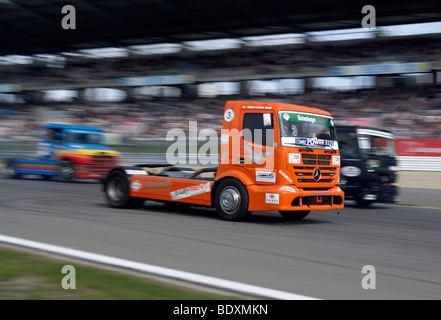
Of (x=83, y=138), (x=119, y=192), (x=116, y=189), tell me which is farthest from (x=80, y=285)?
(x=83, y=138)

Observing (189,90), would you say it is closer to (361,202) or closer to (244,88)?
(244,88)

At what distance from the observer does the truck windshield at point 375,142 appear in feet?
43.4

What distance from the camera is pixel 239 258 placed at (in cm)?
619

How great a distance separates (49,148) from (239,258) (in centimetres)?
1570

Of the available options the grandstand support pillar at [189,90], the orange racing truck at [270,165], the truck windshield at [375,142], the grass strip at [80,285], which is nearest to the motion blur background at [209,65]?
the grandstand support pillar at [189,90]

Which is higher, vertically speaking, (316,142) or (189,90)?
(189,90)

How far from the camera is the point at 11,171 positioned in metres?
21.6

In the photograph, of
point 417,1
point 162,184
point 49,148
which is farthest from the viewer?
point 417,1

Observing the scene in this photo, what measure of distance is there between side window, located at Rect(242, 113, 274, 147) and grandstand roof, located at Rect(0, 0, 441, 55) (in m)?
20.5

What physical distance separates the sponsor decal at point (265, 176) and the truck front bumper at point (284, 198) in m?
0.12

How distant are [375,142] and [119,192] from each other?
651 cm

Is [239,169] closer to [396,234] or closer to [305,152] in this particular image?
[305,152]

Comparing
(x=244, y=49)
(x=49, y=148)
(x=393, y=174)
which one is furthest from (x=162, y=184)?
(x=244, y=49)

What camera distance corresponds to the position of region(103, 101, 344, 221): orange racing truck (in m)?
9.02
